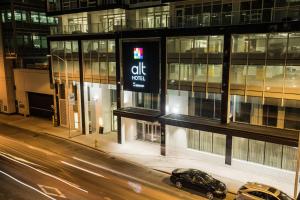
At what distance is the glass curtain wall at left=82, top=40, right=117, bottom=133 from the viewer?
1209 inches

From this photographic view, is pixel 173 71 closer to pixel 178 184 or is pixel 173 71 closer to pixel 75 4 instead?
pixel 178 184

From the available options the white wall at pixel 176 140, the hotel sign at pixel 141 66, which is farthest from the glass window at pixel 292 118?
the hotel sign at pixel 141 66

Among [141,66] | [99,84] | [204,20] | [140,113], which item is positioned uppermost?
[204,20]

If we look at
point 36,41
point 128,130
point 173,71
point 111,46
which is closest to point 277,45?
point 173,71

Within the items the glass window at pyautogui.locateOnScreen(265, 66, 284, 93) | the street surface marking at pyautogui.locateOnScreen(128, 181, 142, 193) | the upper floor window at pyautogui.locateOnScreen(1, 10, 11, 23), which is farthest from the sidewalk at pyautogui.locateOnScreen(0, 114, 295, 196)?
the upper floor window at pyautogui.locateOnScreen(1, 10, 11, 23)

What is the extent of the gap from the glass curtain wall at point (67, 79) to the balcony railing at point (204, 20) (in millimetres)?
2323

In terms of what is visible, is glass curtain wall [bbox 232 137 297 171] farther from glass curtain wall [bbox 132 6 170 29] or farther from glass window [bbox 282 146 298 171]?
glass curtain wall [bbox 132 6 170 29]

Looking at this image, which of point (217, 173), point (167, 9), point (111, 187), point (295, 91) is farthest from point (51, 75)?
point (295, 91)

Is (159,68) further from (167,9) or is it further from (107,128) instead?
(107,128)

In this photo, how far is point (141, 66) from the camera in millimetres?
27359

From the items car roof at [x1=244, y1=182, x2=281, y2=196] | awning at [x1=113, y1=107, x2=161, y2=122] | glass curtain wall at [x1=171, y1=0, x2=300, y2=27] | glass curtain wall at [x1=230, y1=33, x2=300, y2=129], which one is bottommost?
car roof at [x1=244, y1=182, x2=281, y2=196]

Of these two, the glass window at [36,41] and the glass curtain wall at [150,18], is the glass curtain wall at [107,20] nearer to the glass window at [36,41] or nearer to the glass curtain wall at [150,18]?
the glass curtain wall at [150,18]

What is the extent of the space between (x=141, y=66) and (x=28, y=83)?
22192mm

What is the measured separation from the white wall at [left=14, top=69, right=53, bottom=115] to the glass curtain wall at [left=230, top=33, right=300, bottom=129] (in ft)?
86.7
